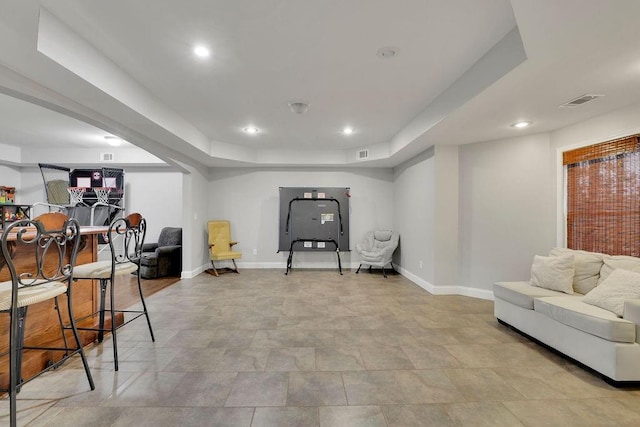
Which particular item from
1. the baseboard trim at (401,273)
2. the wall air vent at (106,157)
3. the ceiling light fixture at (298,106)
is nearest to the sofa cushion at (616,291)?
the baseboard trim at (401,273)

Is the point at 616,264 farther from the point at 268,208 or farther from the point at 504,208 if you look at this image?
the point at 268,208

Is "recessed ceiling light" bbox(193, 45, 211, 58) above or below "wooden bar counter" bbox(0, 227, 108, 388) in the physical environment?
above

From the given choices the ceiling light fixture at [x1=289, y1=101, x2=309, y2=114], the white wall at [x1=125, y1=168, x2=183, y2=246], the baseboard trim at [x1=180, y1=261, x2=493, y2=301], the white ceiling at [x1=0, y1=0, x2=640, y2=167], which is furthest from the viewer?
the white wall at [x1=125, y1=168, x2=183, y2=246]

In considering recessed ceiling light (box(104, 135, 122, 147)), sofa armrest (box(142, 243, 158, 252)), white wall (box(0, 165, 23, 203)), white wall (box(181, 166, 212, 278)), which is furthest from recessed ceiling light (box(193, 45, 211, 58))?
white wall (box(0, 165, 23, 203))

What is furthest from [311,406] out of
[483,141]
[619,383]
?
[483,141]

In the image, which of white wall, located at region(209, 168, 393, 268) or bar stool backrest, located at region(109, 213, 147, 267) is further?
white wall, located at region(209, 168, 393, 268)

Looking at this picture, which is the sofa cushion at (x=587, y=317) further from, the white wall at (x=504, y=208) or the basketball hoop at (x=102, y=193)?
the basketball hoop at (x=102, y=193)

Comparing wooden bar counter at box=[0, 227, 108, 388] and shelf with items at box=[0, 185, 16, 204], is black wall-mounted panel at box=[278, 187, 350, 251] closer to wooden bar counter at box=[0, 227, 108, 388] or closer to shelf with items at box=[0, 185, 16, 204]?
wooden bar counter at box=[0, 227, 108, 388]

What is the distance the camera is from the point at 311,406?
187 centimetres

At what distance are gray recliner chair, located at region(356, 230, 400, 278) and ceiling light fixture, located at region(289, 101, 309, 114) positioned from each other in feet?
10.9

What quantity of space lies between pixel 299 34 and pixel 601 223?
3.84 metres

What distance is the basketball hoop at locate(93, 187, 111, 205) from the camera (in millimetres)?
6414

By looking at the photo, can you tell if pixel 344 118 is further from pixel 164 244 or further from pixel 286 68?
pixel 164 244

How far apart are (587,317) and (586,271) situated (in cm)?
93
